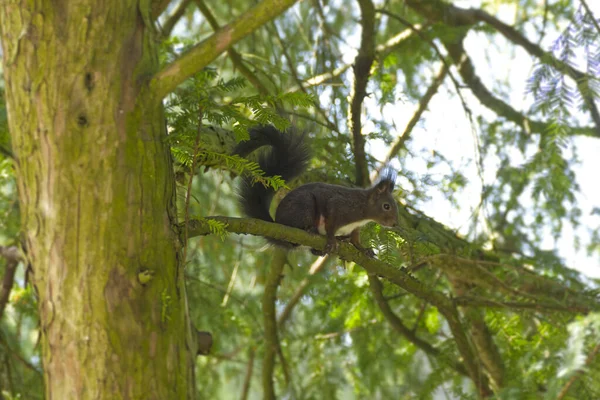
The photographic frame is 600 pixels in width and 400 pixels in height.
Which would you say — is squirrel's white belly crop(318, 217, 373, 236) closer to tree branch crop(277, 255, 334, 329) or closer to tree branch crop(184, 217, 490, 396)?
tree branch crop(184, 217, 490, 396)

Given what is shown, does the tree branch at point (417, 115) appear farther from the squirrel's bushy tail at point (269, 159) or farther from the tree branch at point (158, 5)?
the tree branch at point (158, 5)

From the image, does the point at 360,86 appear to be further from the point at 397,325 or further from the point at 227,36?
the point at 397,325

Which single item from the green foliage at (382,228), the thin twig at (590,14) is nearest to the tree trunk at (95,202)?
the green foliage at (382,228)

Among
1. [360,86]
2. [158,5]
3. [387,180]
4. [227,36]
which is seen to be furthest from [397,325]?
[227,36]

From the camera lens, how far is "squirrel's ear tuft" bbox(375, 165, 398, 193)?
266 cm

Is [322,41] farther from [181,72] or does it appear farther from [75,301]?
[75,301]

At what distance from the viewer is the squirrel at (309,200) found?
7.75 feet

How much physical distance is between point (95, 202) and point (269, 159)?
1.02 meters

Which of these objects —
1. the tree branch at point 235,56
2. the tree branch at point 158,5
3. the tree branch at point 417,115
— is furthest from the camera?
the tree branch at point 235,56

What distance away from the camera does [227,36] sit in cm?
148

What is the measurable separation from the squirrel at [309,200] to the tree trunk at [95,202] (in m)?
0.70

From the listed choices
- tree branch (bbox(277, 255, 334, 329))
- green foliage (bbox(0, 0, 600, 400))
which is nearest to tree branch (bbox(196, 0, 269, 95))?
green foliage (bbox(0, 0, 600, 400))

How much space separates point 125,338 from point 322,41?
1935 mm

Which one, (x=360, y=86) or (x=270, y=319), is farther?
(x=270, y=319)
